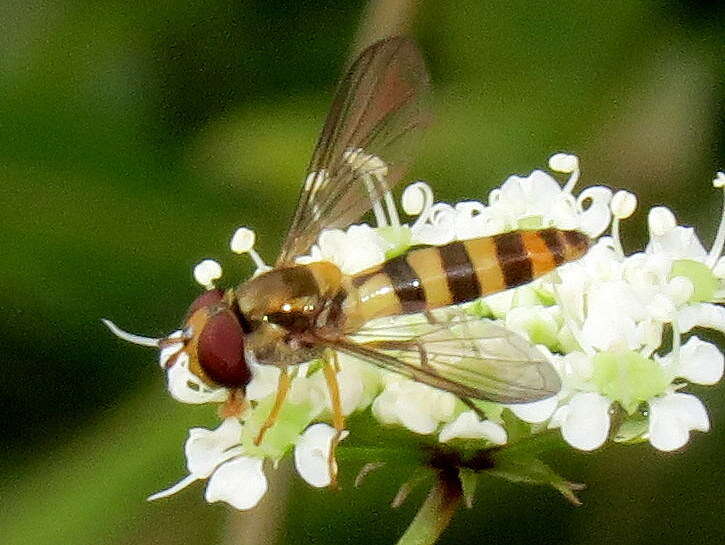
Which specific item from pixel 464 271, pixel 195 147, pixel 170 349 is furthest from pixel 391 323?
pixel 195 147

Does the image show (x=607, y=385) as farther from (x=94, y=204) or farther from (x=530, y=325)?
(x=94, y=204)

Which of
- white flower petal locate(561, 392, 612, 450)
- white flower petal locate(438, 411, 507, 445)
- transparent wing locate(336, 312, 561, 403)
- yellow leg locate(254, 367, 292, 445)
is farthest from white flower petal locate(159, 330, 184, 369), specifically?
white flower petal locate(561, 392, 612, 450)

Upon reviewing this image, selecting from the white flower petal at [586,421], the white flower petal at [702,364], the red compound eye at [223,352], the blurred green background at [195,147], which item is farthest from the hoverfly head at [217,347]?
the blurred green background at [195,147]

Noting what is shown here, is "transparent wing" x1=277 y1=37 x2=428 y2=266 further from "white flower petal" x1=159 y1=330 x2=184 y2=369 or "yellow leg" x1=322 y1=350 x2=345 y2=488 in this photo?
"yellow leg" x1=322 y1=350 x2=345 y2=488

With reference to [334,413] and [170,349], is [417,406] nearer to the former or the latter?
[334,413]

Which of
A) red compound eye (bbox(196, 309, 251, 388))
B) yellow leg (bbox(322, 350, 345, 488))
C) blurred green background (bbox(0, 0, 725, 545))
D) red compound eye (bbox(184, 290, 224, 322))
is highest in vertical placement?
red compound eye (bbox(184, 290, 224, 322))

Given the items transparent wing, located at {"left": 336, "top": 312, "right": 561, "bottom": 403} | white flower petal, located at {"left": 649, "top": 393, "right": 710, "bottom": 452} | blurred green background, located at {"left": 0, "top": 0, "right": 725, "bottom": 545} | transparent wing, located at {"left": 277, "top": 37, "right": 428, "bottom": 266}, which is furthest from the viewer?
blurred green background, located at {"left": 0, "top": 0, "right": 725, "bottom": 545}
